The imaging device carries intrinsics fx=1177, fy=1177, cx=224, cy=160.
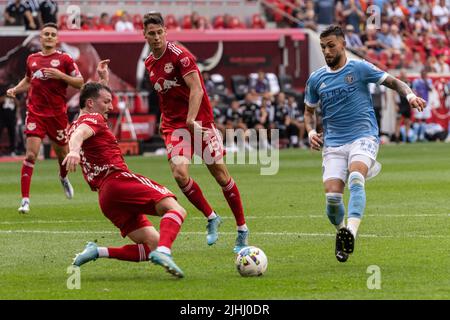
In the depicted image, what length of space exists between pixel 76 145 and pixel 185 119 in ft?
11.4

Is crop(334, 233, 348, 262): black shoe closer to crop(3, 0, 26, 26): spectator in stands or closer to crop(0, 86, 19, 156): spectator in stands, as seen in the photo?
crop(0, 86, 19, 156): spectator in stands

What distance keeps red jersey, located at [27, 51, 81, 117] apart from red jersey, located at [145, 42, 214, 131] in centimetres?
444

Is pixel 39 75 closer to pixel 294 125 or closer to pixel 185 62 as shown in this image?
pixel 185 62

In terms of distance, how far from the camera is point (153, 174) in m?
24.5

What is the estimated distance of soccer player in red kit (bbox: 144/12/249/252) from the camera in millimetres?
12195

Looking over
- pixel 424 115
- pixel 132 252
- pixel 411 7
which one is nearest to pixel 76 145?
pixel 132 252

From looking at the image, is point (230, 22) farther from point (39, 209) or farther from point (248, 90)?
point (39, 209)

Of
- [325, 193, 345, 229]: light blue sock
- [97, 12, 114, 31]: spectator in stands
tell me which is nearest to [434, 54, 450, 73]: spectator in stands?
[97, 12, 114, 31]: spectator in stands

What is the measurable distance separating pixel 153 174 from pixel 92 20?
11984 mm

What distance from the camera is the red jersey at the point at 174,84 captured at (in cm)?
1245

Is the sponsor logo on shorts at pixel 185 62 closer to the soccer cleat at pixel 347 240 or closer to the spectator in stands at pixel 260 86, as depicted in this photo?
the soccer cleat at pixel 347 240

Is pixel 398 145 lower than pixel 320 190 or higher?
lower

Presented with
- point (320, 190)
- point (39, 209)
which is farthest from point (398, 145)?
point (39, 209)

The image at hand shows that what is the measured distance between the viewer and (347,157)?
11.4 metres
